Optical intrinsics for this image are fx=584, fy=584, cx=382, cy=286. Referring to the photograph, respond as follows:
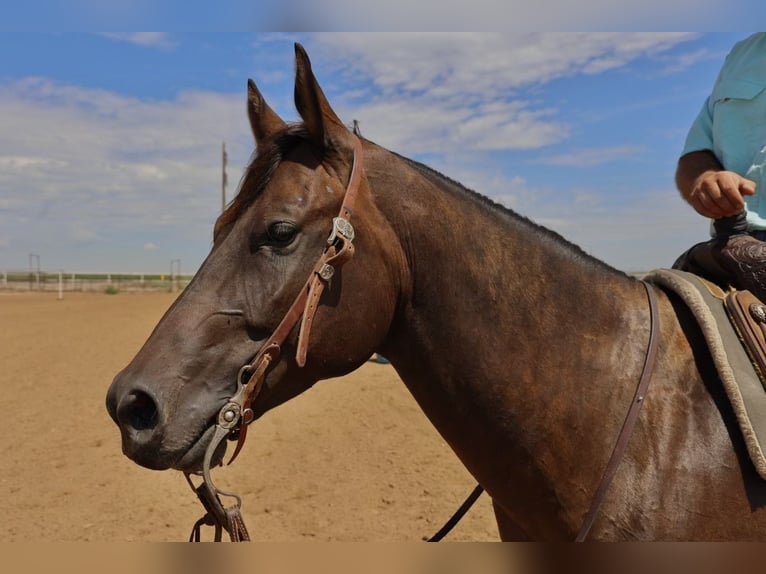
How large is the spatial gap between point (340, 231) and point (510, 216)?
2.31ft

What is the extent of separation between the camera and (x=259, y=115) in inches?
93.0

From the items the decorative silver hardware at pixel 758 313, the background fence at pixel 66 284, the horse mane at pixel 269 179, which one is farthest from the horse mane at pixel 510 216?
the background fence at pixel 66 284

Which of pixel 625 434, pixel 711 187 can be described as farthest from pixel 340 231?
pixel 711 187

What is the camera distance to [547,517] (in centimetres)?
194

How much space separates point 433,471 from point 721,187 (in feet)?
19.3

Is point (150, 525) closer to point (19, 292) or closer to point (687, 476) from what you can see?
point (687, 476)

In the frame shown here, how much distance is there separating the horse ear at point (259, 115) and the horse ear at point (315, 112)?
310 millimetres

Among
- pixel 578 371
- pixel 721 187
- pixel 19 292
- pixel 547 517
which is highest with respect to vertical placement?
pixel 721 187

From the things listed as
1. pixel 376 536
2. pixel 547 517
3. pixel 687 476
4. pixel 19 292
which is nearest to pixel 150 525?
pixel 376 536

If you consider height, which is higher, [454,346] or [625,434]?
[454,346]

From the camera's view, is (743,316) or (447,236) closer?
(743,316)

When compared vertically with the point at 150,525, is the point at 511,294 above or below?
above

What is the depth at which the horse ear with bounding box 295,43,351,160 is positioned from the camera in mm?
1973

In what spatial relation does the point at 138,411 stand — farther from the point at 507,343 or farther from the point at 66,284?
the point at 66,284
